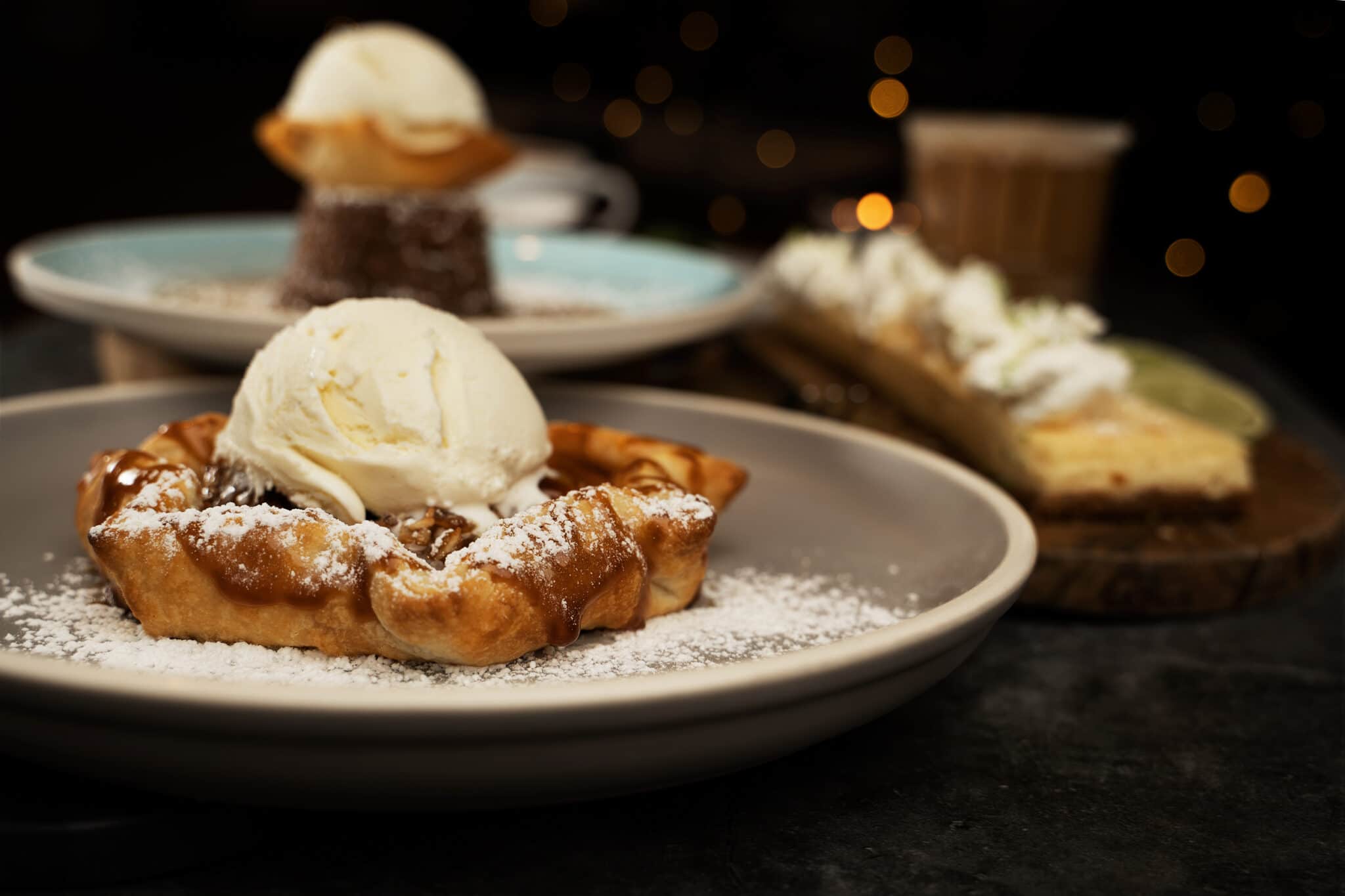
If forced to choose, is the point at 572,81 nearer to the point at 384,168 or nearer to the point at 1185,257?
the point at 1185,257

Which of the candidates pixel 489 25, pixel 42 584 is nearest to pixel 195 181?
pixel 489 25

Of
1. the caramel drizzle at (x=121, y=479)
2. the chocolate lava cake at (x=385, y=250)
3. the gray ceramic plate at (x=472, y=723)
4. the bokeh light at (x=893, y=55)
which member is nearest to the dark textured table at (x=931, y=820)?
the gray ceramic plate at (x=472, y=723)

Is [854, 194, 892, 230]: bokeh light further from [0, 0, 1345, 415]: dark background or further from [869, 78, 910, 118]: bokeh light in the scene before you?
[869, 78, 910, 118]: bokeh light

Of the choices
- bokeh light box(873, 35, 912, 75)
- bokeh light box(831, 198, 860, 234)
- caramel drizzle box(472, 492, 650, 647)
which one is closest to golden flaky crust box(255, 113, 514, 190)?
caramel drizzle box(472, 492, 650, 647)

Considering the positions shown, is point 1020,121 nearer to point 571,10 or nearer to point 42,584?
point 42,584

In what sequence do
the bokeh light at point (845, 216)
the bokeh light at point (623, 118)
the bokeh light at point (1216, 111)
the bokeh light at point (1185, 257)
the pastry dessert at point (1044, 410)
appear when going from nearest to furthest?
the pastry dessert at point (1044, 410)
the bokeh light at point (845, 216)
the bokeh light at point (1216, 111)
the bokeh light at point (1185, 257)
the bokeh light at point (623, 118)

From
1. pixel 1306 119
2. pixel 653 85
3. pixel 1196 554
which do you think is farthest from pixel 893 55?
pixel 1196 554

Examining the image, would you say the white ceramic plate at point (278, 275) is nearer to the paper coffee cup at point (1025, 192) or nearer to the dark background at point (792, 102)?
the paper coffee cup at point (1025, 192)
